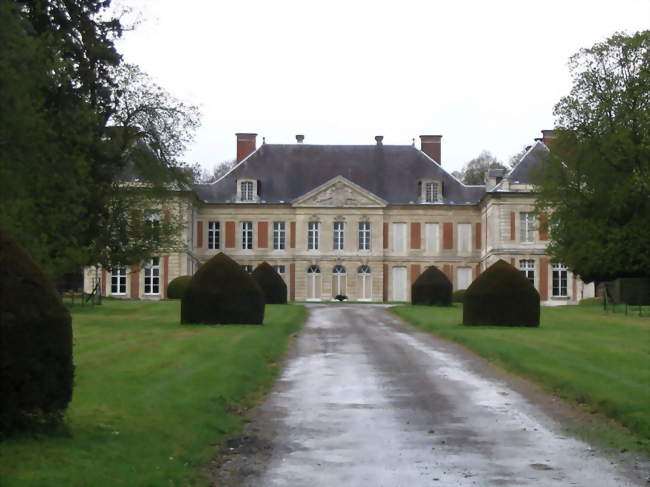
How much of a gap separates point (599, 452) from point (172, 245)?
27784mm

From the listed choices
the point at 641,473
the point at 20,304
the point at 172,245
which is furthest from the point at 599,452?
the point at 172,245

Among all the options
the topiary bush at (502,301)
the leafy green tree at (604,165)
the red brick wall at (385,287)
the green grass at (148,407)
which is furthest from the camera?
the red brick wall at (385,287)

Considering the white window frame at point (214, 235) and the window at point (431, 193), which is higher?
the window at point (431, 193)

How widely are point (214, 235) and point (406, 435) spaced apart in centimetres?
4944

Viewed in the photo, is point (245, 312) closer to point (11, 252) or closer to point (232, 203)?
point (11, 252)

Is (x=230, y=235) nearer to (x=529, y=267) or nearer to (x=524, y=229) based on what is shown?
(x=524, y=229)

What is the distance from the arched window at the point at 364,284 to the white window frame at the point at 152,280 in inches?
424

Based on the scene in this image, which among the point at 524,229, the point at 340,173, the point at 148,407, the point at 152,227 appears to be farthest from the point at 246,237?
the point at 148,407

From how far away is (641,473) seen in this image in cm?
761

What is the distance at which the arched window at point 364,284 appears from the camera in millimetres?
57469

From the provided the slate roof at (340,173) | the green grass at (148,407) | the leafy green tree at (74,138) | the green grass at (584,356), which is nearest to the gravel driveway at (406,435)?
the green grass at (148,407)

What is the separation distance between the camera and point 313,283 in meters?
57.6

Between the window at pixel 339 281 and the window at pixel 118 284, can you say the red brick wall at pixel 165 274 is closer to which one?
the window at pixel 118 284

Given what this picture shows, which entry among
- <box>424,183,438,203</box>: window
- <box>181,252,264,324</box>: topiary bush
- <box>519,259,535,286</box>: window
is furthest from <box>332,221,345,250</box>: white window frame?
<box>181,252,264,324</box>: topiary bush
